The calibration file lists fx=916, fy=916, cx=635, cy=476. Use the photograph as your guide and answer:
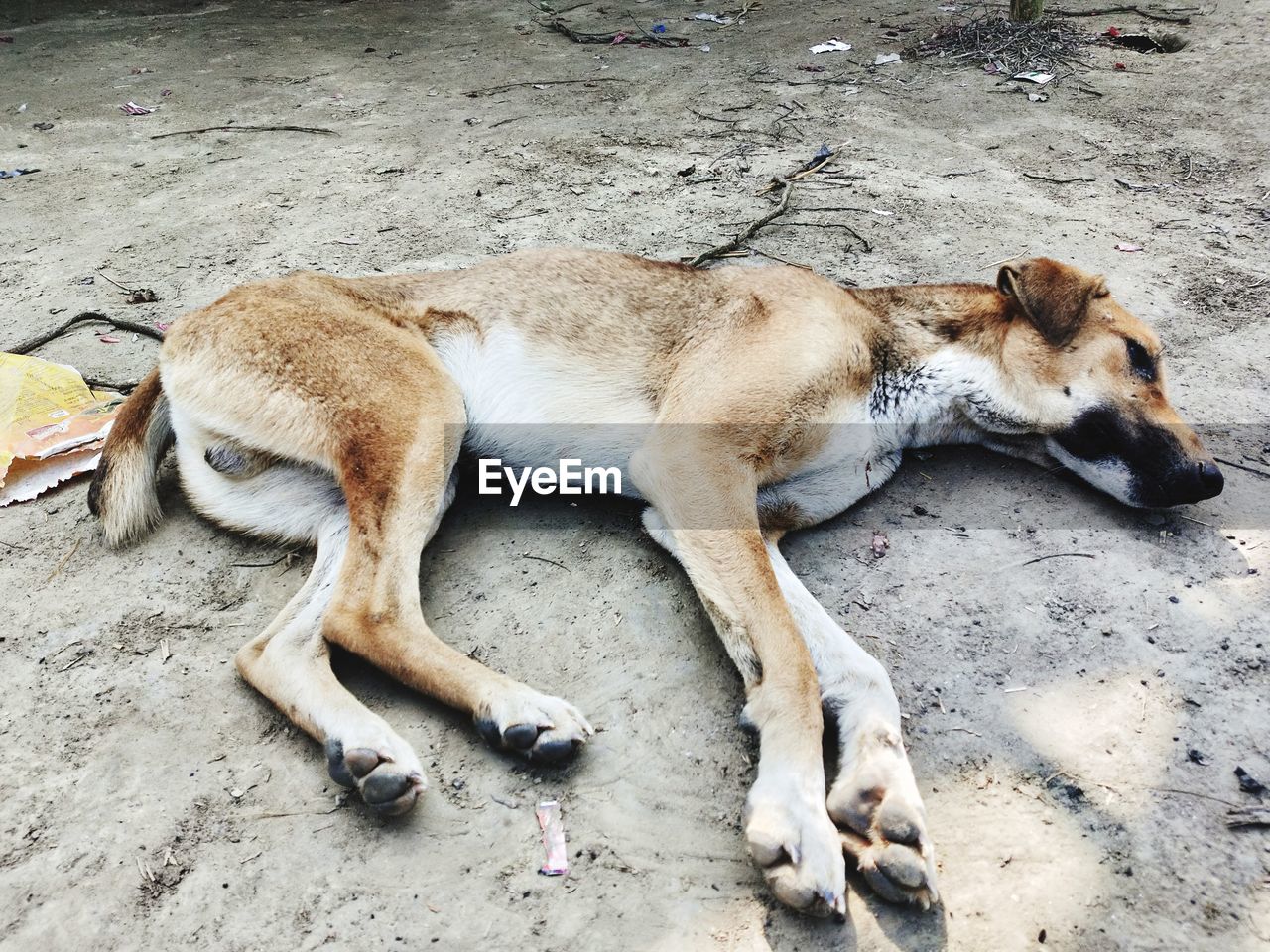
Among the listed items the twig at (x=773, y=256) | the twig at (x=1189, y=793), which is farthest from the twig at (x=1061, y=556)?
the twig at (x=773, y=256)

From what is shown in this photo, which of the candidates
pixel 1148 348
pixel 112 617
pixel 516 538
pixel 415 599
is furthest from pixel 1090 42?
pixel 112 617

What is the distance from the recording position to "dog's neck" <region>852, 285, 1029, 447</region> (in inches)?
142

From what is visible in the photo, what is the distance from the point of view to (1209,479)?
129 inches

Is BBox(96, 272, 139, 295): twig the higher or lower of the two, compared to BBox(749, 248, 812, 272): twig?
higher

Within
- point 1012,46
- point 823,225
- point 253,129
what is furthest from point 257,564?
point 1012,46

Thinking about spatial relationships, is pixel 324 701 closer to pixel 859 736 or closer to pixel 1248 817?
pixel 859 736

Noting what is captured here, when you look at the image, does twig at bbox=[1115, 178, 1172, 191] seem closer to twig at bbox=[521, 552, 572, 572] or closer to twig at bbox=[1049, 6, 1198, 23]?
twig at bbox=[1049, 6, 1198, 23]

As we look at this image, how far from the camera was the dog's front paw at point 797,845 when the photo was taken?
2.14 m

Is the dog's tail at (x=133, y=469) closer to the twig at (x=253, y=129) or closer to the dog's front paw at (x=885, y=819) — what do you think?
the dog's front paw at (x=885, y=819)

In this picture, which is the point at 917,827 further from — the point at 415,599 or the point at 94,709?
the point at 94,709

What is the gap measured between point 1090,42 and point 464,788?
876 cm

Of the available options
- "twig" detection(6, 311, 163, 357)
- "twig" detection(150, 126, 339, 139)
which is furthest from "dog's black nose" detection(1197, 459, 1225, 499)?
"twig" detection(150, 126, 339, 139)

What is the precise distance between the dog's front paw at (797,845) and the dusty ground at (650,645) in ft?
0.26

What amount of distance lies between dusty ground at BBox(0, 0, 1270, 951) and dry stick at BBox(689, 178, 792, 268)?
0.10 m
